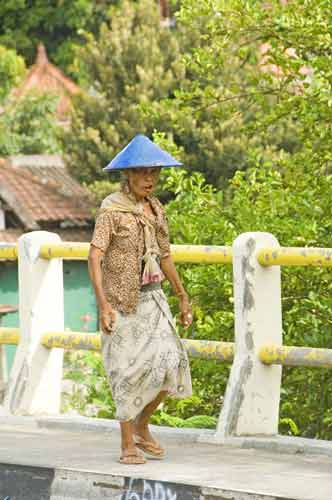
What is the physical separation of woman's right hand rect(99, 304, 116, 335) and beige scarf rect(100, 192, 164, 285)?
0.23 meters

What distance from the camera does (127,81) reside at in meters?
40.7

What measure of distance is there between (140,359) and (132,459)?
1.57 feet

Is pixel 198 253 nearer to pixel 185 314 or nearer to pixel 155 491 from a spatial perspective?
pixel 185 314

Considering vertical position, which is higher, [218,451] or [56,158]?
[56,158]

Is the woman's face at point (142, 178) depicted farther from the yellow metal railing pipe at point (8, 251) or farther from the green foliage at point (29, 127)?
the green foliage at point (29, 127)

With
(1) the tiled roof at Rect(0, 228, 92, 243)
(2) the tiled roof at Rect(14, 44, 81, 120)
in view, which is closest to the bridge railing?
(1) the tiled roof at Rect(0, 228, 92, 243)

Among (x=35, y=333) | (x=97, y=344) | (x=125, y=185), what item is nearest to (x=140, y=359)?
(x=125, y=185)

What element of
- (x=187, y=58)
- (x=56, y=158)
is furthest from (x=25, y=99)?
(x=187, y=58)

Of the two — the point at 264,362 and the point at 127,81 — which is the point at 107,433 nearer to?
the point at 264,362

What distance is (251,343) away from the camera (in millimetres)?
8414

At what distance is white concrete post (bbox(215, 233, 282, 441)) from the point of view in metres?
8.35

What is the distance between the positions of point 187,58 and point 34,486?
5.86 metres

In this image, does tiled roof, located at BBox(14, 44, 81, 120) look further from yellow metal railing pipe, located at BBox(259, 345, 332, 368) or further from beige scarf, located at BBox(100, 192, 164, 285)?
beige scarf, located at BBox(100, 192, 164, 285)

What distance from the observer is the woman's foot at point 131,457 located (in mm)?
7523
